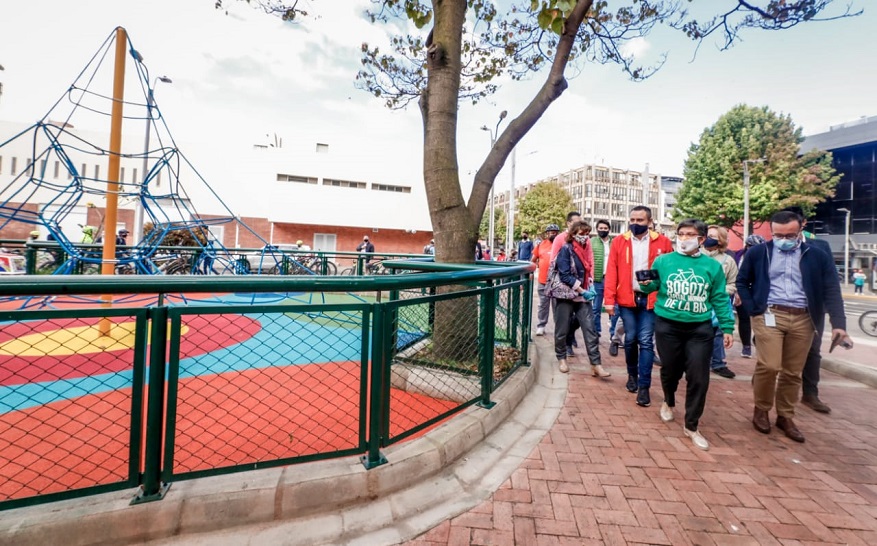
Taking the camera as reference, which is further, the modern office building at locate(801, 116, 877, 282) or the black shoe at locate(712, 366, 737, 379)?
the modern office building at locate(801, 116, 877, 282)

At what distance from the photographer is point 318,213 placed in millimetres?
27828

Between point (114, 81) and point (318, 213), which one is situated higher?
point (318, 213)

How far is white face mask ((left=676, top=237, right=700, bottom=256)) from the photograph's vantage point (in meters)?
3.08

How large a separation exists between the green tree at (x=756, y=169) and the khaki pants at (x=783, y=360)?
26.2 m

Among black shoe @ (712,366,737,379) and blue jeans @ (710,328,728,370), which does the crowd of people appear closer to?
A: black shoe @ (712,366,737,379)

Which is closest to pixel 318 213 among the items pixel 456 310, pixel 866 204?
pixel 456 310

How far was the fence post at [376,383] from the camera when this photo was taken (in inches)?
89.1

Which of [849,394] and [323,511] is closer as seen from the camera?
[323,511]

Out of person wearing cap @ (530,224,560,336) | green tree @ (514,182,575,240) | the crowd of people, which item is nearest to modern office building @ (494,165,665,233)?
green tree @ (514,182,575,240)

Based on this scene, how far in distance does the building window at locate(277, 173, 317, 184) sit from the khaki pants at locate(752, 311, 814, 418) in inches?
1158

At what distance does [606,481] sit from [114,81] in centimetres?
661

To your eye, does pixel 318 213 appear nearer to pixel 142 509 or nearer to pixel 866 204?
pixel 142 509

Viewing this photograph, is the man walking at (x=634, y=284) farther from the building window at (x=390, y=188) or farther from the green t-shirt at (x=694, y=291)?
the building window at (x=390, y=188)

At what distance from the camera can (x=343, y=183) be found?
1176 inches
